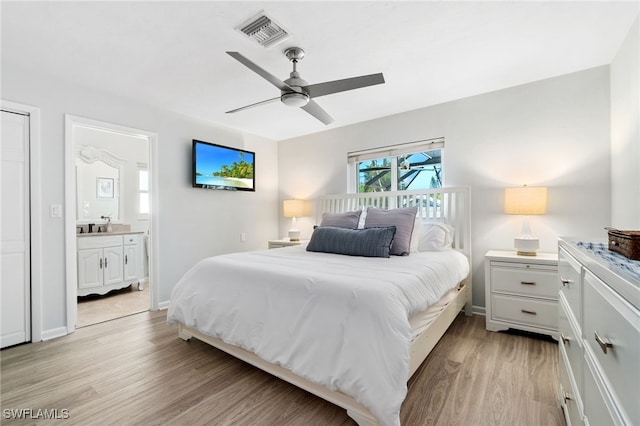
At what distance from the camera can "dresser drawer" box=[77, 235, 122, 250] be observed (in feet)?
12.3

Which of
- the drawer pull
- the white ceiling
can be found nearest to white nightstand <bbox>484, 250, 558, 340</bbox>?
the white ceiling

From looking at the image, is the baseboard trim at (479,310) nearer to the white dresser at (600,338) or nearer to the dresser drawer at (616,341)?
the white dresser at (600,338)

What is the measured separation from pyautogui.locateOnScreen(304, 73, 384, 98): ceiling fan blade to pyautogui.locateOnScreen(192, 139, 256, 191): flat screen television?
2171 millimetres

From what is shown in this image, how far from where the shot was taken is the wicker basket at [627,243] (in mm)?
903

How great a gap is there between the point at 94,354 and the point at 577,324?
124 inches

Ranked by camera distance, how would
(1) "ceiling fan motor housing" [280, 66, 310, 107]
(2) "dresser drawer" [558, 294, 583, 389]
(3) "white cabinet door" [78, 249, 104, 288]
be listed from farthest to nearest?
1. (3) "white cabinet door" [78, 249, 104, 288]
2. (1) "ceiling fan motor housing" [280, 66, 310, 107]
3. (2) "dresser drawer" [558, 294, 583, 389]

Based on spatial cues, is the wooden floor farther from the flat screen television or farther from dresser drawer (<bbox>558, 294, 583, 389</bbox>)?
the flat screen television

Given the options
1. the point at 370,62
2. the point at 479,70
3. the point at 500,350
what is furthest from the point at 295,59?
the point at 500,350

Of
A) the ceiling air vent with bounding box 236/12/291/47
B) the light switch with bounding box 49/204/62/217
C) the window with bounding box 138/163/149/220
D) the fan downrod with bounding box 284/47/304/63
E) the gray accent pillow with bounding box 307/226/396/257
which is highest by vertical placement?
the ceiling air vent with bounding box 236/12/291/47

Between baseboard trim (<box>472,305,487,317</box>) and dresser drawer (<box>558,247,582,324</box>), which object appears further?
baseboard trim (<box>472,305,487,317</box>)

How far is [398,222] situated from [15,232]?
3.45 m

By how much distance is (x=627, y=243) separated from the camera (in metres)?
0.94

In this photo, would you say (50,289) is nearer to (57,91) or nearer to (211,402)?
(57,91)

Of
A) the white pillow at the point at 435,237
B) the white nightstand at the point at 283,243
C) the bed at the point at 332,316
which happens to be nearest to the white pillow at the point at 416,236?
the white pillow at the point at 435,237
